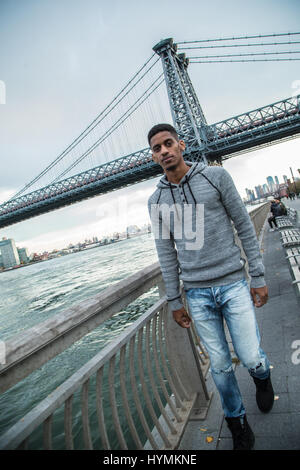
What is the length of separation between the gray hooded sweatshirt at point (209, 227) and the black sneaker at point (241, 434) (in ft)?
2.61

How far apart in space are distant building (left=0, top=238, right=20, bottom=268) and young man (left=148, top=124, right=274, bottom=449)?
4934 inches

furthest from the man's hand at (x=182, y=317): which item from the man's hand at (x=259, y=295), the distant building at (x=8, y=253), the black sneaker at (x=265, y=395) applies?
the distant building at (x=8, y=253)

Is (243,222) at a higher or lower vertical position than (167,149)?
lower

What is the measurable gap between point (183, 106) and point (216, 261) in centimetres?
3770

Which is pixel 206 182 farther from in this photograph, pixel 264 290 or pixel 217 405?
pixel 217 405

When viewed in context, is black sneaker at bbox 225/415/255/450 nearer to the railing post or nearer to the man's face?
the railing post

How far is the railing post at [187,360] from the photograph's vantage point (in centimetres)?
200

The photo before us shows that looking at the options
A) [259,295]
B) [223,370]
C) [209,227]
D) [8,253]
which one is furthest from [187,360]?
[8,253]

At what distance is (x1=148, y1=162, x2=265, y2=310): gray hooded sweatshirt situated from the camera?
1613 mm

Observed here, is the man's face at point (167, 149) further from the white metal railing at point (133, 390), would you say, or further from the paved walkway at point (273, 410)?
the paved walkway at point (273, 410)

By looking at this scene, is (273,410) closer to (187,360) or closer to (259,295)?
(187,360)

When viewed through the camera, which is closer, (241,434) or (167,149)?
(241,434)

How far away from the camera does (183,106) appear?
3528cm

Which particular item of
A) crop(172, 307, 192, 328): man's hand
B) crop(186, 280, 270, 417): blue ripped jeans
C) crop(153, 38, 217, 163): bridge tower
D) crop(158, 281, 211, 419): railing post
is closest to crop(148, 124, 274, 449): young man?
crop(186, 280, 270, 417): blue ripped jeans
